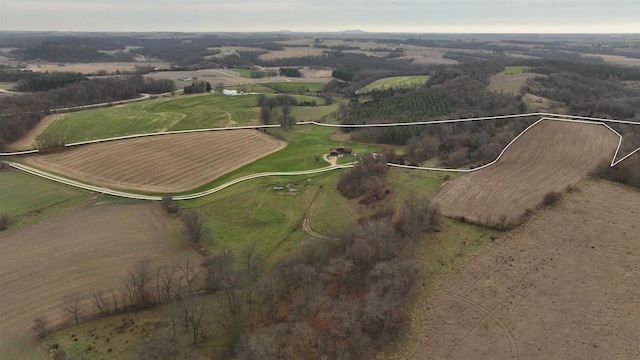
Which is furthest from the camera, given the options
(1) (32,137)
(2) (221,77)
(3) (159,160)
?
(2) (221,77)

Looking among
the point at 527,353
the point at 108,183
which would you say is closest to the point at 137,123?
the point at 108,183

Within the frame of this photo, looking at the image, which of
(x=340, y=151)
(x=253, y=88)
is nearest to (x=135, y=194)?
(x=340, y=151)

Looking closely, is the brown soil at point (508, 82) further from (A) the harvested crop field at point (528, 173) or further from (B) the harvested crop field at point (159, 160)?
(B) the harvested crop field at point (159, 160)

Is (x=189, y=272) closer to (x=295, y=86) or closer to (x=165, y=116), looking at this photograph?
(x=165, y=116)

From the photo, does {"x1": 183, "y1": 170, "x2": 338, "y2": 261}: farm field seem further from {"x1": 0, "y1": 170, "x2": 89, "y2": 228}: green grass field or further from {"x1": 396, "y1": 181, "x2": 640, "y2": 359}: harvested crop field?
→ {"x1": 396, "y1": 181, "x2": 640, "y2": 359}: harvested crop field

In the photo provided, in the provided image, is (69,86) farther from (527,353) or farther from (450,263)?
(527,353)

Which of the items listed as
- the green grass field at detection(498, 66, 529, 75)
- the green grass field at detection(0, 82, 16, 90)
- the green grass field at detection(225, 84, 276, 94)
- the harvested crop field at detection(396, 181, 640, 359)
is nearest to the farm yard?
the harvested crop field at detection(396, 181, 640, 359)
